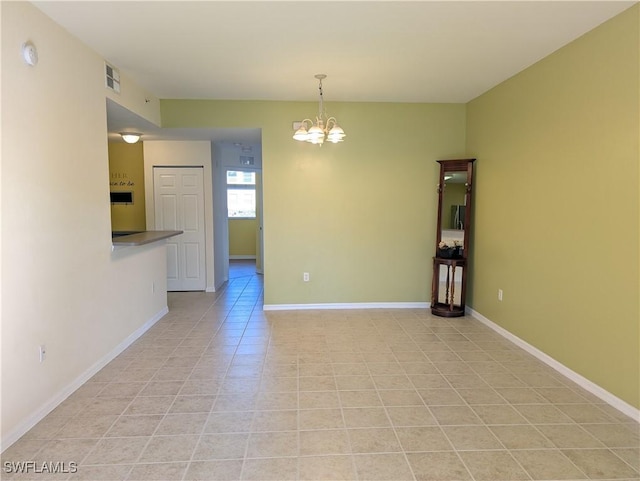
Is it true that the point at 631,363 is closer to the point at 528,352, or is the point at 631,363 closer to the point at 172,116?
the point at 528,352

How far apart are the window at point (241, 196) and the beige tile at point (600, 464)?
8.43 m

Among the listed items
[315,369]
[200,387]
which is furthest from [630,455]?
[200,387]

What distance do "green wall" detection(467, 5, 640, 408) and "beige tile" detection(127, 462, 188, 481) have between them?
108 inches

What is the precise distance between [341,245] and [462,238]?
1474 mm

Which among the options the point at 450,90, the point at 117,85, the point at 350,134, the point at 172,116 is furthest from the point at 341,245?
the point at 117,85

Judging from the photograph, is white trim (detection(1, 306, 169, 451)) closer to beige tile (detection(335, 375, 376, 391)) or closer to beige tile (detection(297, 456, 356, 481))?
beige tile (detection(297, 456, 356, 481))

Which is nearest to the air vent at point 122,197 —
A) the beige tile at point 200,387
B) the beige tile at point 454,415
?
the beige tile at point 200,387

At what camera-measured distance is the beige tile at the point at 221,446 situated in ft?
6.93

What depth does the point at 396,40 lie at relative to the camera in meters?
2.99

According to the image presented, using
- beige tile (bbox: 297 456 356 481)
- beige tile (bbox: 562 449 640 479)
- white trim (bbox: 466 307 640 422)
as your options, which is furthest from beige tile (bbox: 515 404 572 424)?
beige tile (bbox: 297 456 356 481)

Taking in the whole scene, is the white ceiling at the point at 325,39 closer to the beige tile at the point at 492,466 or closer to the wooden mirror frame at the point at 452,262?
the wooden mirror frame at the point at 452,262

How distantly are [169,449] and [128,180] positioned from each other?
16.3 feet

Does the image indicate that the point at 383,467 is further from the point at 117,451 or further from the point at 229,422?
the point at 117,451

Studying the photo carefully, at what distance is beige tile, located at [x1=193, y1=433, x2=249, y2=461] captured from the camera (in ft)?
6.93
